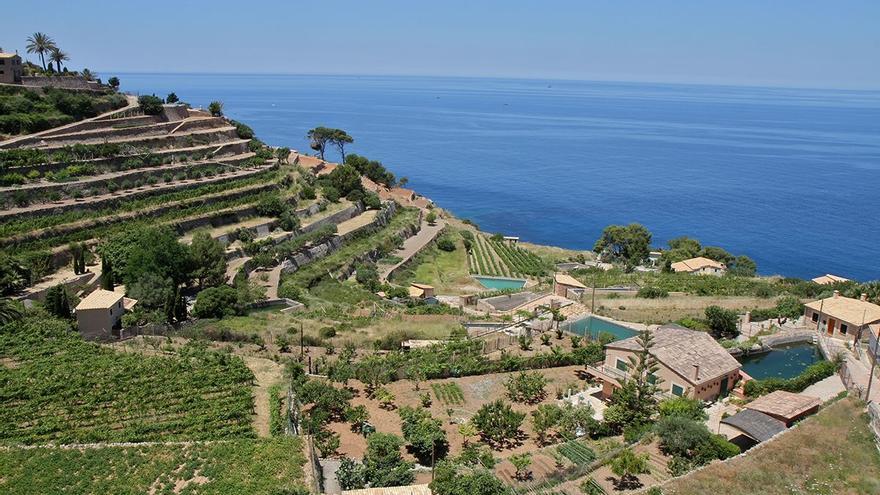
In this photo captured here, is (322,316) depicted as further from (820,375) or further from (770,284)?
(770,284)

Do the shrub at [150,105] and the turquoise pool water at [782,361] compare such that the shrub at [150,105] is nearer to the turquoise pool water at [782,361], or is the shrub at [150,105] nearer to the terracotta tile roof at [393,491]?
the terracotta tile roof at [393,491]

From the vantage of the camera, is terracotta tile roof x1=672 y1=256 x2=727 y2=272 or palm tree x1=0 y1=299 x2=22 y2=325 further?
terracotta tile roof x1=672 y1=256 x2=727 y2=272

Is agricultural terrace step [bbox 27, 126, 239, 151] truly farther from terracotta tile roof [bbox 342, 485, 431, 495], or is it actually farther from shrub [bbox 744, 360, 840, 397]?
shrub [bbox 744, 360, 840, 397]

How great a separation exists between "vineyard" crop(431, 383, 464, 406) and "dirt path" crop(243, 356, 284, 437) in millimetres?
6183

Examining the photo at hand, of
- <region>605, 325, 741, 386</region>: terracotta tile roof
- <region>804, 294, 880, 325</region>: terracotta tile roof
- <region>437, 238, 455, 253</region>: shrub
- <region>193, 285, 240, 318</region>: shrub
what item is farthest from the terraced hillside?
<region>804, 294, 880, 325</region>: terracotta tile roof

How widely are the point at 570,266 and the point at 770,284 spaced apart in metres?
16.0

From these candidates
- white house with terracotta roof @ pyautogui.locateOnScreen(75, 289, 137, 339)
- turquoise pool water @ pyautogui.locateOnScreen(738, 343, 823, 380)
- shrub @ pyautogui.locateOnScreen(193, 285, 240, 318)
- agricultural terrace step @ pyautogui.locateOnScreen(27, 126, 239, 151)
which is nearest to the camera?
turquoise pool water @ pyautogui.locateOnScreen(738, 343, 823, 380)

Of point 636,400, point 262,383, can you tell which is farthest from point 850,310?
point 262,383

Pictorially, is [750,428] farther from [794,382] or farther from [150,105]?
[150,105]

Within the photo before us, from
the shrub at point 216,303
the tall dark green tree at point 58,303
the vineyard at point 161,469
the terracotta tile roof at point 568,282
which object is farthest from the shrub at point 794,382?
the tall dark green tree at point 58,303

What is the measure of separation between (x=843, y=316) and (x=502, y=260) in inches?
1105

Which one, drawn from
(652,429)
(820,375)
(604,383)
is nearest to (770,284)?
(820,375)

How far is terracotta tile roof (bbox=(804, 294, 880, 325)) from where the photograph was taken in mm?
30875

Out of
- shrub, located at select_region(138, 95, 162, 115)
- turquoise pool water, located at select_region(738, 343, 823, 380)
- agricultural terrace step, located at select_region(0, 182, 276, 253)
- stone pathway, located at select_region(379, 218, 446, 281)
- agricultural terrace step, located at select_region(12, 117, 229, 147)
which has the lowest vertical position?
stone pathway, located at select_region(379, 218, 446, 281)
